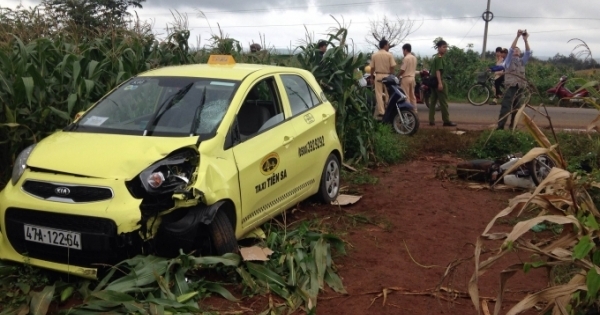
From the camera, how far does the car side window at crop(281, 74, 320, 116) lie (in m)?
7.03

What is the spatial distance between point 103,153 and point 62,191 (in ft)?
1.51

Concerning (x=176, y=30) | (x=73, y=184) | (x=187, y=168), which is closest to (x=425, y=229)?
(x=187, y=168)

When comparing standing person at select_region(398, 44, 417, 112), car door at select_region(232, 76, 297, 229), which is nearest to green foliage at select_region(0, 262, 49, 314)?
car door at select_region(232, 76, 297, 229)

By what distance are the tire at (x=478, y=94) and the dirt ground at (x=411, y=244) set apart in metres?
11.7

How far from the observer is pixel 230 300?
489cm

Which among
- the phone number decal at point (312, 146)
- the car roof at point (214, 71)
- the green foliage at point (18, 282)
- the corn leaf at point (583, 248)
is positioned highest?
the car roof at point (214, 71)

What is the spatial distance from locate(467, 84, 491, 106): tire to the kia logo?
58.0 feet

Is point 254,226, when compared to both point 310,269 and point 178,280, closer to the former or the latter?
point 310,269

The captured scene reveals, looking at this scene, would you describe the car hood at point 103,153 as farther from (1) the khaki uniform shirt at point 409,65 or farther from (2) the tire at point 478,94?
(2) the tire at point 478,94

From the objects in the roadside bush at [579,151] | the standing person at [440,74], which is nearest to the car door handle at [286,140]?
the roadside bush at [579,151]

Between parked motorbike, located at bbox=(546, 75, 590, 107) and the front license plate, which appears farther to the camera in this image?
the front license plate

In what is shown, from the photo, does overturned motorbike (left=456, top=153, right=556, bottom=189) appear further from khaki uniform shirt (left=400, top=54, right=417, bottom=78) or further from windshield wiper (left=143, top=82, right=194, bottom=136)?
khaki uniform shirt (left=400, top=54, right=417, bottom=78)

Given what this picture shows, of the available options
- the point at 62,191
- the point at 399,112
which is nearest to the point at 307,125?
the point at 62,191

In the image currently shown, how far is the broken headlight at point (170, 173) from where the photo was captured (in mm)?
4887
